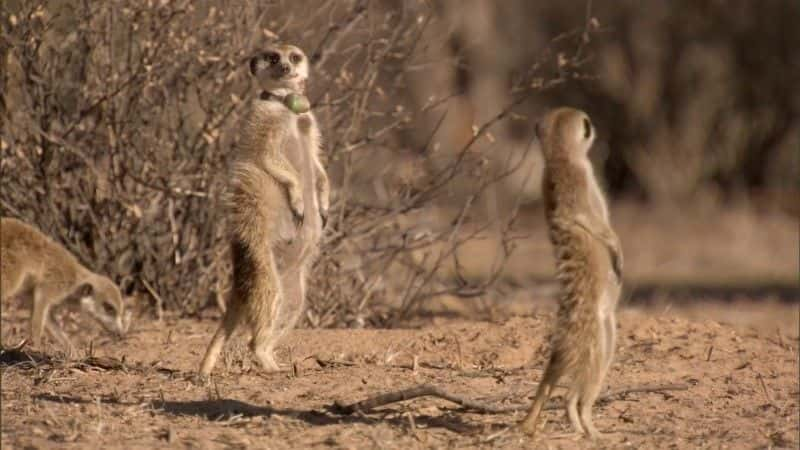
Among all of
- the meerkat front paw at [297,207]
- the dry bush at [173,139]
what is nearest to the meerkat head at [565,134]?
the meerkat front paw at [297,207]

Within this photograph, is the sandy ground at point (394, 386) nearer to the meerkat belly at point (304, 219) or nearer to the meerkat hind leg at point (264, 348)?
the meerkat hind leg at point (264, 348)

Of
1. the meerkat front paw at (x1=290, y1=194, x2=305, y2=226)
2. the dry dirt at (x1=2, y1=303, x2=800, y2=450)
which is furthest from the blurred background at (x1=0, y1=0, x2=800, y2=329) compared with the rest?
the meerkat front paw at (x1=290, y1=194, x2=305, y2=226)

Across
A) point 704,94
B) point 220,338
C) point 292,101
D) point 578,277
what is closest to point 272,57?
point 292,101

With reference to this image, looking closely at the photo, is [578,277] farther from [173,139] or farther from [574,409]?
[173,139]

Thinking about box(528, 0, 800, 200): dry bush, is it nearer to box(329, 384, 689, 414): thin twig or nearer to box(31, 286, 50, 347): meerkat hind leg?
box(31, 286, 50, 347): meerkat hind leg

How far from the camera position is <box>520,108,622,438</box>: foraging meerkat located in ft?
16.2

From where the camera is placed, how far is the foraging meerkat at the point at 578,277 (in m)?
4.94

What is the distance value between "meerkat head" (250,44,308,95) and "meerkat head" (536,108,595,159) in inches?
64.5

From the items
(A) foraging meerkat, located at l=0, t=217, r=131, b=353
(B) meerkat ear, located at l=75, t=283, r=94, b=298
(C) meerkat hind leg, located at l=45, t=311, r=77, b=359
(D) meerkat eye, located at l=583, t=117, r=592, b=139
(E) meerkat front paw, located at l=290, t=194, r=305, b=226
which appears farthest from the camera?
(B) meerkat ear, located at l=75, t=283, r=94, b=298

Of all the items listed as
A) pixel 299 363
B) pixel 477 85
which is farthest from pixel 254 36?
pixel 477 85

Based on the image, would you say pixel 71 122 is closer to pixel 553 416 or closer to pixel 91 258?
pixel 91 258

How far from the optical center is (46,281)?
703cm

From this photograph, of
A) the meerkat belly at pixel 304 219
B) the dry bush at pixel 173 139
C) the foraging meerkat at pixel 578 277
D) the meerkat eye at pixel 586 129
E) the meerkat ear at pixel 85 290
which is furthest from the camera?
the dry bush at pixel 173 139

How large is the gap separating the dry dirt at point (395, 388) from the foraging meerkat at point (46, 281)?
168mm
